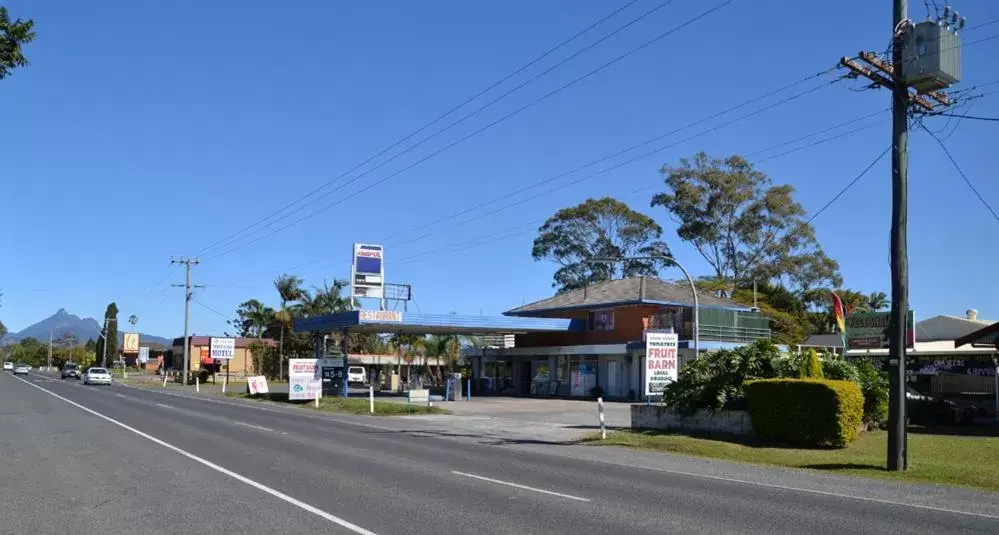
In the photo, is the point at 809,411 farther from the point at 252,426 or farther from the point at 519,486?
the point at 252,426

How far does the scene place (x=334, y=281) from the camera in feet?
256

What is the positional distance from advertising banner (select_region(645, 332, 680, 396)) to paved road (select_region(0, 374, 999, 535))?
4932 mm

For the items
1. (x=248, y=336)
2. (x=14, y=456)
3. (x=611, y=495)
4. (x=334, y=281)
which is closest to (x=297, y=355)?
(x=334, y=281)

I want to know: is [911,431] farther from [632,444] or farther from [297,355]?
[297,355]

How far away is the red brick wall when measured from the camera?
48.2 m

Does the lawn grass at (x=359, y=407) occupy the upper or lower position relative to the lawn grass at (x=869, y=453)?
lower

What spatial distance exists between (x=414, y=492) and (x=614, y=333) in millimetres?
38522

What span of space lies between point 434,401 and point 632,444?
2256 centimetres

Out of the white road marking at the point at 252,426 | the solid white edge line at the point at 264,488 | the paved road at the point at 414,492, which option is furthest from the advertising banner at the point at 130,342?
the solid white edge line at the point at 264,488

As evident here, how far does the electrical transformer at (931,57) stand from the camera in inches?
661

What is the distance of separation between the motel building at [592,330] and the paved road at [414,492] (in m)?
24.6

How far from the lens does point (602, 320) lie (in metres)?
50.3

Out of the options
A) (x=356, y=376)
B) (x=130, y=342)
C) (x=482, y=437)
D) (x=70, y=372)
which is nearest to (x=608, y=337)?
(x=356, y=376)

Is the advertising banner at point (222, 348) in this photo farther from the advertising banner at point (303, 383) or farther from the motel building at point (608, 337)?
the advertising banner at point (303, 383)
